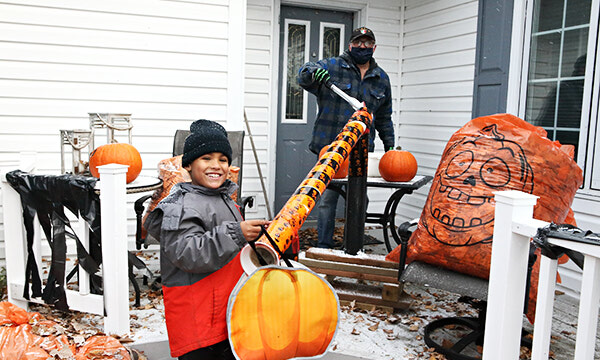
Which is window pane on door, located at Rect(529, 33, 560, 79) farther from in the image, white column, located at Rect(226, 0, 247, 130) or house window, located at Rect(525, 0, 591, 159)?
white column, located at Rect(226, 0, 247, 130)

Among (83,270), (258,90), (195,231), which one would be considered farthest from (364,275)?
(258,90)

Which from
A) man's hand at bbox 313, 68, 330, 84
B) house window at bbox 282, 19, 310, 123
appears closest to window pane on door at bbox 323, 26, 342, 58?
house window at bbox 282, 19, 310, 123

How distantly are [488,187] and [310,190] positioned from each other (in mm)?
1194

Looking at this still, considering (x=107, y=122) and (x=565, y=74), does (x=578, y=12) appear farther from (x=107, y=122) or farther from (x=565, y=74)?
(x=107, y=122)

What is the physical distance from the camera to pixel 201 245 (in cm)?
161

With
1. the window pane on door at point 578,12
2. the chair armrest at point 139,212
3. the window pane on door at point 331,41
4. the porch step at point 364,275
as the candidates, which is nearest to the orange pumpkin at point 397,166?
the porch step at point 364,275

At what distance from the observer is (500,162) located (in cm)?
272

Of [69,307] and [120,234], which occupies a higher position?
[120,234]

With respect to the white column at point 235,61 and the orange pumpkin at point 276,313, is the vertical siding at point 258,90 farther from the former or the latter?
the orange pumpkin at point 276,313

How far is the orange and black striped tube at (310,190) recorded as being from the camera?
5.65 ft

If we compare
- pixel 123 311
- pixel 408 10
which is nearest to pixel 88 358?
pixel 123 311

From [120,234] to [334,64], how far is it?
2.32 meters

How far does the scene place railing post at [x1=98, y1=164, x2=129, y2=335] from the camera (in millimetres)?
2703

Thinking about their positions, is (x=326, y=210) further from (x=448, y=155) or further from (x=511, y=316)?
(x=511, y=316)
